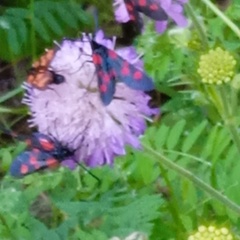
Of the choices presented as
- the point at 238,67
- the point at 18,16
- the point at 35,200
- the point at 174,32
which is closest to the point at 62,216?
the point at 35,200

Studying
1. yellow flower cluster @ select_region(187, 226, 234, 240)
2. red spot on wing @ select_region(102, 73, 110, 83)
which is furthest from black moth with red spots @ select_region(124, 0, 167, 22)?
yellow flower cluster @ select_region(187, 226, 234, 240)

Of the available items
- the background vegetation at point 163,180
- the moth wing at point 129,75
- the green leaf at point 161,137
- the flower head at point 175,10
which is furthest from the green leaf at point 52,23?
the moth wing at point 129,75

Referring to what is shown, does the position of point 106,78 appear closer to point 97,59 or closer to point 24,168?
point 97,59

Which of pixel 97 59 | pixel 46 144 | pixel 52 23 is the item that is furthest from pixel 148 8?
pixel 52 23

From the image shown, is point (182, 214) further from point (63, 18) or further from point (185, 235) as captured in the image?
point (63, 18)

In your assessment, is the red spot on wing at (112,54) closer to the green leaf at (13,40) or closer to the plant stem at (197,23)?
the plant stem at (197,23)

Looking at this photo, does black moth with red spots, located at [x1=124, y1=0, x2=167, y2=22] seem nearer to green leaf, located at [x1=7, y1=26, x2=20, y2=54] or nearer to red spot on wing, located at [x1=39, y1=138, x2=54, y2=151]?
red spot on wing, located at [x1=39, y1=138, x2=54, y2=151]
